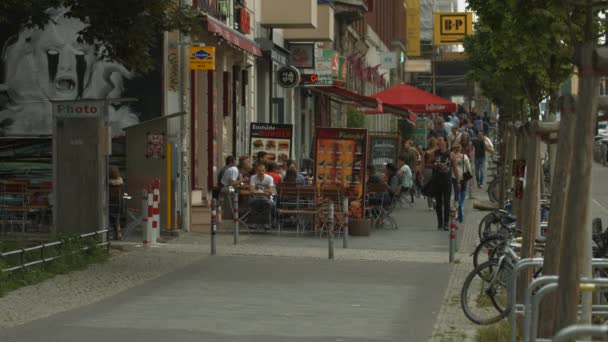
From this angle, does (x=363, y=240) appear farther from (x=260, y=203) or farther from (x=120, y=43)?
(x=120, y=43)

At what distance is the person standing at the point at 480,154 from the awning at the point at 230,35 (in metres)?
13.0

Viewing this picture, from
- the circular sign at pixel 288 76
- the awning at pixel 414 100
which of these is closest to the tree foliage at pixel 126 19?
the circular sign at pixel 288 76

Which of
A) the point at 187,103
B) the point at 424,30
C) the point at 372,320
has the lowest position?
the point at 372,320

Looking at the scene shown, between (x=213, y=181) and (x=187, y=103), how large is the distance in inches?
161

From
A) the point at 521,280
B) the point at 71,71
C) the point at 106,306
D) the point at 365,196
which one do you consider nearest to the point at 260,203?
the point at 365,196

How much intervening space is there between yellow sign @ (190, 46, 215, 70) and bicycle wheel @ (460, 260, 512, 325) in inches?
493

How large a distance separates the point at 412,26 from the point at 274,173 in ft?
224

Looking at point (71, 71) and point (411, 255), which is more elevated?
point (71, 71)

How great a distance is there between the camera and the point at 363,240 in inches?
919

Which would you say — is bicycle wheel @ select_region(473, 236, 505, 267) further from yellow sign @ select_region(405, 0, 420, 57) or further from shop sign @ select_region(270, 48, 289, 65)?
yellow sign @ select_region(405, 0, 420, 57)

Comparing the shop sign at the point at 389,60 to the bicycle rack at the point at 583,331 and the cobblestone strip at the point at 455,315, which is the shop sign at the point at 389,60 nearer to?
the cobblestone strip at the point at 455,315

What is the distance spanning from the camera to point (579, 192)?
7875mm

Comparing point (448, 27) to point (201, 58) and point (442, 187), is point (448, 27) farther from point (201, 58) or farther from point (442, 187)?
point (201, 58)

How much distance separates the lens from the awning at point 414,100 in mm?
39031
